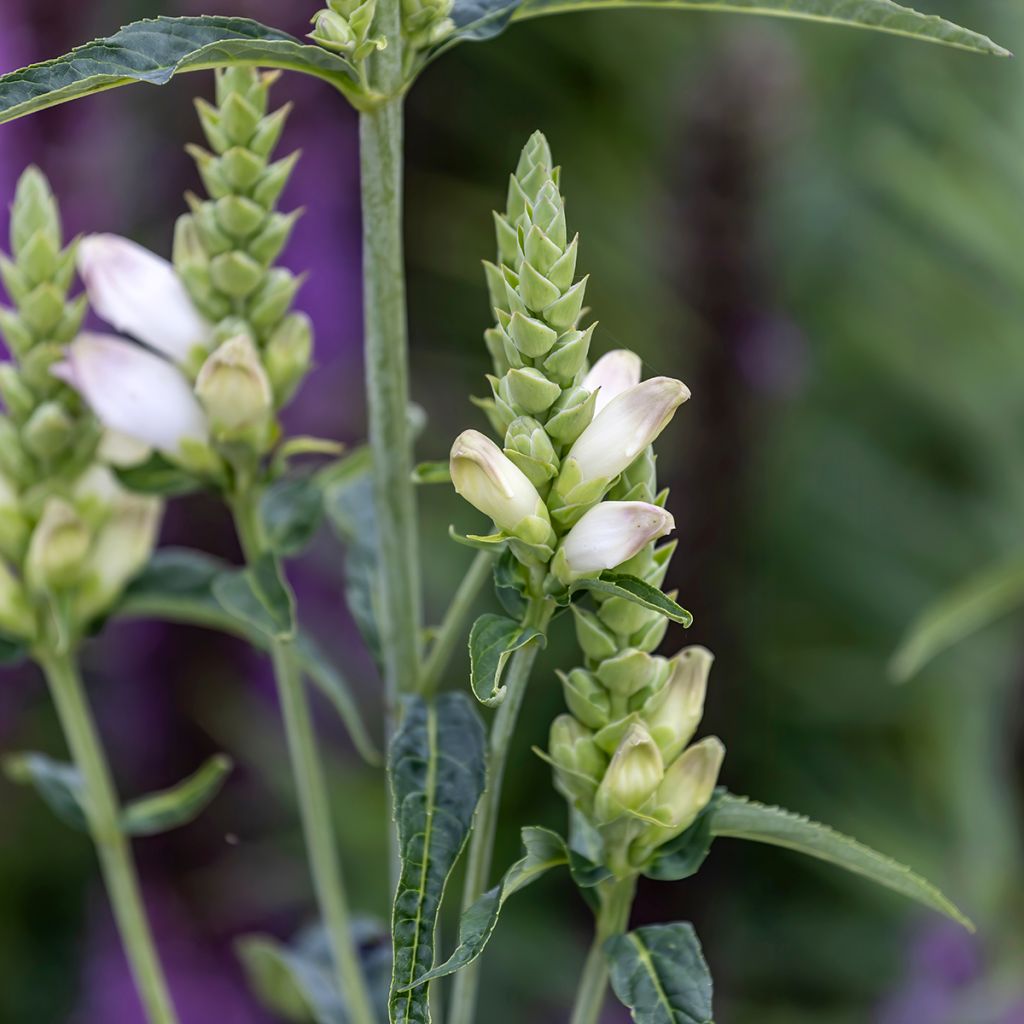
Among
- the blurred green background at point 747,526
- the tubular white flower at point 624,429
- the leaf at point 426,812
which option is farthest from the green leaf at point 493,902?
the blurred green background at point 747,526

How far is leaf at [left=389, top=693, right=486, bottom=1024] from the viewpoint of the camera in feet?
1.35

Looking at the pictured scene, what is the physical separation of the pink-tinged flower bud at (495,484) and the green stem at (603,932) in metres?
0.15

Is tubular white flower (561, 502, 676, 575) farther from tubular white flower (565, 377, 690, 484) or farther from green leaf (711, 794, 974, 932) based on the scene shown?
green leaf (711, 794, 974, 932)

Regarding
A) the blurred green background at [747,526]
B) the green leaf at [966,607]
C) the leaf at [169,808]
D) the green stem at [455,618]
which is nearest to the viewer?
the green stem at [455,618]

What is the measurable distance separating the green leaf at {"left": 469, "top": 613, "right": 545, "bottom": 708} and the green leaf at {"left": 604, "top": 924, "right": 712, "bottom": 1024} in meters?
0.11

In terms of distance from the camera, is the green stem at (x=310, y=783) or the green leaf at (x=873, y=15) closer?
the green leaf at (x=873, y=15)

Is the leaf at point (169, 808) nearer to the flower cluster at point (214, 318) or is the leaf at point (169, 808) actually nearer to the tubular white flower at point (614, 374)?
the flower cluster at point (214, 318)

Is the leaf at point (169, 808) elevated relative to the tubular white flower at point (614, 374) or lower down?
lower down

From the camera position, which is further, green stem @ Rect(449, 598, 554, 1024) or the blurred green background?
the blurred green background

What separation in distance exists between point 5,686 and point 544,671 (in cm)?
54

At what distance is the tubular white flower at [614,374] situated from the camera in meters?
0.48

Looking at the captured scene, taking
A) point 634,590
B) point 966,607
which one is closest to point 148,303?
point 634,590

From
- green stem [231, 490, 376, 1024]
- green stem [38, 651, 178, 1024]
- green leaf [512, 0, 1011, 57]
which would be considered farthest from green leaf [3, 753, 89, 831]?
green leaf [512, 0, 1011, 57]

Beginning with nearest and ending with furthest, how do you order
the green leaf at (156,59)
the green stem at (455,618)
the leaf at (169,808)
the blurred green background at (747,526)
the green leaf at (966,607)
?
the green leaf at (156,59), the green stem at (455,618), the leaf at (169,808), the green leaf at (966,607), the blurred green background at (747,526)
